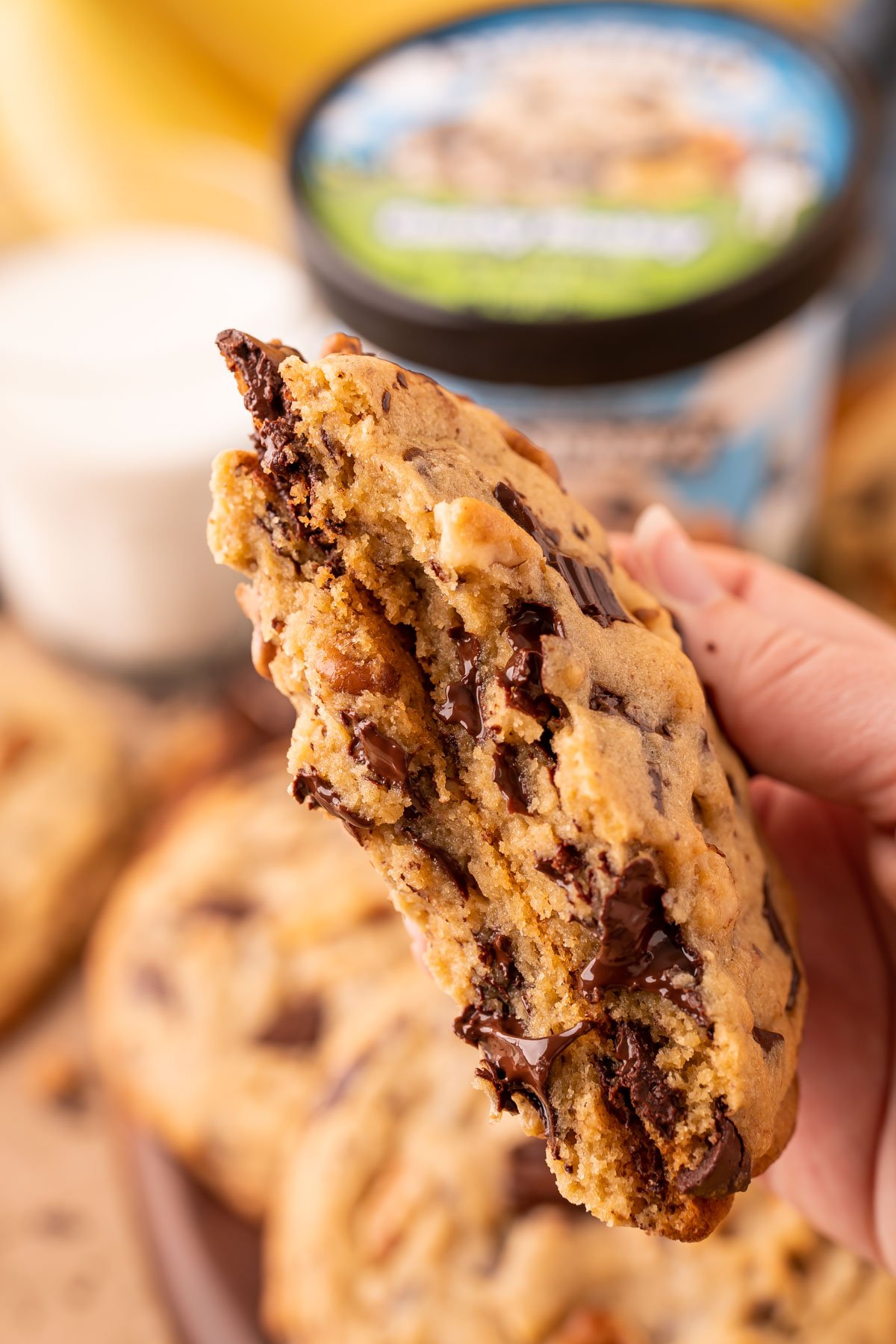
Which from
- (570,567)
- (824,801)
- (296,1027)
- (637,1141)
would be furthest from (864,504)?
(637,1141)

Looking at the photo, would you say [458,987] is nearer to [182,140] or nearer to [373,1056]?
[373,1056]

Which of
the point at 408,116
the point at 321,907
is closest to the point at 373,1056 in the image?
the point at 321,907

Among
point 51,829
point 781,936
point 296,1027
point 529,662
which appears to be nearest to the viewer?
point 529,662

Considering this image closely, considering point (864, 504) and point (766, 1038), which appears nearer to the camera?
point (766, 1038)

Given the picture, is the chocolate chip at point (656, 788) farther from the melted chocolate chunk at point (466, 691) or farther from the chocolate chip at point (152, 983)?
the chocolate chip at point (152, 983)

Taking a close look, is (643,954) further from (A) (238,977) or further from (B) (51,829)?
(B) (51,829)

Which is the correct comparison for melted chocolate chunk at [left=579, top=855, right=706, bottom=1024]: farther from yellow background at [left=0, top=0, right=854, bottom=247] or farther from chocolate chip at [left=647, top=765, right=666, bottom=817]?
yellow background at [left=0, top=0, right=854, bottom=247]
